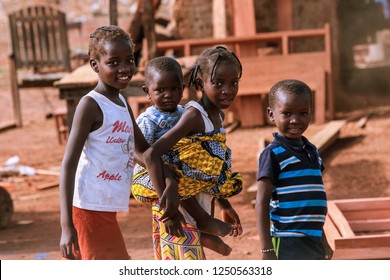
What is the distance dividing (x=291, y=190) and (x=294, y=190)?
0.5 inches

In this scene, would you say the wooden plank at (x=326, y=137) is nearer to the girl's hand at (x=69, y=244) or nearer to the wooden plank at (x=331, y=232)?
the wooden plank at (x=331, y=232)

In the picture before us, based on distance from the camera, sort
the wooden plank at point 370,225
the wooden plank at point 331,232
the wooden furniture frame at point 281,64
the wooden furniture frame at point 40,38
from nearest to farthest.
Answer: the wooden plank at point 331,232 < the wooden plank at point 370,225 < the wooden furniture frame at point 281,64 < the wooden furniture frame at point 40,38

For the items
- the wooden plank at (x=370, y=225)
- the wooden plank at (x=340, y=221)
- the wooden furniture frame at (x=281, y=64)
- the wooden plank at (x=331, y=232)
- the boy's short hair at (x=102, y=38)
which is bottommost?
the wooden plank at (x=370, y=225)

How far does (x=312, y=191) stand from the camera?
10.5ft

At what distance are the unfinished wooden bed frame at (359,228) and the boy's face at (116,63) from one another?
5.87 ft

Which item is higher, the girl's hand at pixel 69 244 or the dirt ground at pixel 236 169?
A: the girl's hand at pixel 69 244

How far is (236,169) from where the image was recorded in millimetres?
9078

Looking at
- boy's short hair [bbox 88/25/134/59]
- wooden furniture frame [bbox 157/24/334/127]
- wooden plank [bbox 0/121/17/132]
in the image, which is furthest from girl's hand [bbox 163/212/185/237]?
wooden plank [bbox 0/121/17/132]

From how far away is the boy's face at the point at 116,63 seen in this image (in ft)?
10.8

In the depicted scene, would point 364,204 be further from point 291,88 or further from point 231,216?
point 291,88

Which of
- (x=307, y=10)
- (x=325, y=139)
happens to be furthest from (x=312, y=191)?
(x=307, y=10)

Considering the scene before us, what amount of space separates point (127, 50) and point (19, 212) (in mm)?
5152

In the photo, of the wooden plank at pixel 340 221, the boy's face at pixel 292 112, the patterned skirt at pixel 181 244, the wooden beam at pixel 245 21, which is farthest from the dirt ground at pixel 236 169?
the boy's face at pixel 292 112

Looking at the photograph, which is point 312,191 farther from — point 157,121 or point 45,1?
point 45,1
